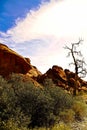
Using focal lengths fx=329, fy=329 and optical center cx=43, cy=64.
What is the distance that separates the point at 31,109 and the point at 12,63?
1752 inches

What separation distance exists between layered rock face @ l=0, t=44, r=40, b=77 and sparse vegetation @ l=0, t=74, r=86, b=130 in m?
36.5

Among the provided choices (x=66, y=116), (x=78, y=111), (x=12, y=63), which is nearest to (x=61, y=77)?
(x=12, y=63)

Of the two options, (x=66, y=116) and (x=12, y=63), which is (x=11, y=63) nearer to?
(x=12, y=63)

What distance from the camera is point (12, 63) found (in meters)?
66.7

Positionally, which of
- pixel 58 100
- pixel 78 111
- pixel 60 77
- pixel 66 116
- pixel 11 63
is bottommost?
pixel 66 116

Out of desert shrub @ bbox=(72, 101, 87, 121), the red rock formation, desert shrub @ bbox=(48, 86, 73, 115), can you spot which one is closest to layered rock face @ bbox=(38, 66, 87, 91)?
the red rock formation

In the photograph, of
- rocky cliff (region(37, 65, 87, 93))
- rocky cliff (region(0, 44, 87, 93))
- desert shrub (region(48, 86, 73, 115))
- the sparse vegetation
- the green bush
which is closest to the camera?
the sparse vegetation

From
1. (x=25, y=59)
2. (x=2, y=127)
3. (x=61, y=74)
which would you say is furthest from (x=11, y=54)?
(x=2, y=127)

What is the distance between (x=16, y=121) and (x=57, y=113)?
316 inches

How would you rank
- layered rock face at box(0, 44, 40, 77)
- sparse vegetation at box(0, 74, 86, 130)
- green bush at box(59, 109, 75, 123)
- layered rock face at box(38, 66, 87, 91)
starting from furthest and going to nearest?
1. layered rock face at box(0, 44, 40, 77)
2. layered rock face at box(38, 66, 87, 91)
3. green bush at box(59, 109, 75, 123)
4. sparse vegetation at box(0, 74, 86, 130)

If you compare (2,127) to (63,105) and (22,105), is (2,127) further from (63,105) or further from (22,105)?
(63,105)

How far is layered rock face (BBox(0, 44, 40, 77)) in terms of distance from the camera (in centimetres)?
6538

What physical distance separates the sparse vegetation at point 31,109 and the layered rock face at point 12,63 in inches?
1437

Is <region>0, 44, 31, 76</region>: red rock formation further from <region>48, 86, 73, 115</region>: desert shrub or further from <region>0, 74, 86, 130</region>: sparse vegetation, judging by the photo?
<region>0, 74, 86, 130</region>: sparse vegetation
